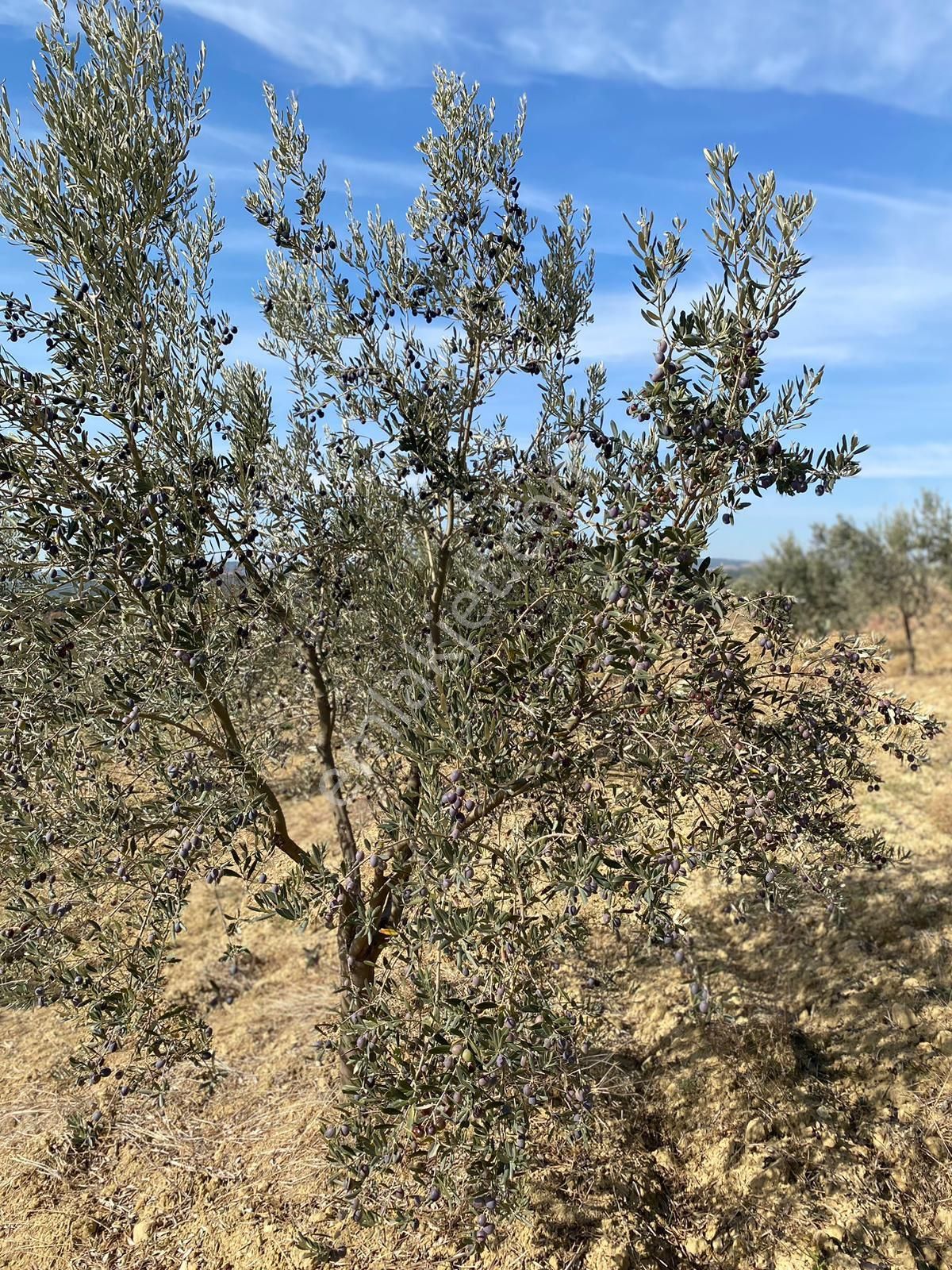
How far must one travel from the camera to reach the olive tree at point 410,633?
3.49 meters

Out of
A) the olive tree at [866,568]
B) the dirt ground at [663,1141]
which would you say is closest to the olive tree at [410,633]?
the dirt ground at [663,1141]

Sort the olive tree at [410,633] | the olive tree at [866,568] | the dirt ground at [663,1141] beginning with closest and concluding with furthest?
the olive tree at [410,633] → the dirt ground at [663,1141] → the olive tree at [866,568]

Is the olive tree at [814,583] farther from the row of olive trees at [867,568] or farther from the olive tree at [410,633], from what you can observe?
the olive tree at [410,633]

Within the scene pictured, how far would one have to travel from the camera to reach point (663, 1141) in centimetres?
568

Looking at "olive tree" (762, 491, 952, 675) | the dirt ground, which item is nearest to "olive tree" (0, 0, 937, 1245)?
the dirt ground

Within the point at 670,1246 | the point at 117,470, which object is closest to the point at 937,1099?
the point at 670,1246

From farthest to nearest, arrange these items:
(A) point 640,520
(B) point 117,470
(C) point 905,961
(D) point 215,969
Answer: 1. (D) point 215,969
2. (C) point 905,961
3. (B) point 117,470
4. (A) point 640,520

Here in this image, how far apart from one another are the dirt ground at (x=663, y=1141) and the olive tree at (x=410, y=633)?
0.77m

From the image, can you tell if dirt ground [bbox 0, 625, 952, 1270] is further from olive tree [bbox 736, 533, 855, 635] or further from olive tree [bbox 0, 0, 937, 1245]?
olive tree [bbox 736, 533, 855, 635]

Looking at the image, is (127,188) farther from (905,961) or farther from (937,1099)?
(905,961)

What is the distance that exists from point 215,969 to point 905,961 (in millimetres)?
7458

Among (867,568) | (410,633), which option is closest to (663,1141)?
(410,633)

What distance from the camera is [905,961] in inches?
288

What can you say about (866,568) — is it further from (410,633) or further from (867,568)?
(410,633)
